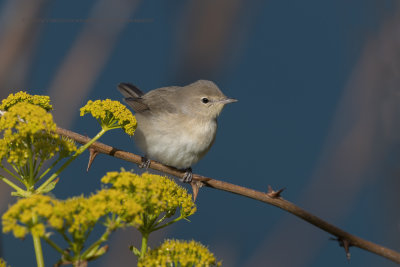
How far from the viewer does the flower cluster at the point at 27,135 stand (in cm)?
171

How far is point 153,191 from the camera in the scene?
1.67m

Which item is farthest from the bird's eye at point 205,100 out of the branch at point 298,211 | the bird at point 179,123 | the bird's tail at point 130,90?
the branch at point 298,211

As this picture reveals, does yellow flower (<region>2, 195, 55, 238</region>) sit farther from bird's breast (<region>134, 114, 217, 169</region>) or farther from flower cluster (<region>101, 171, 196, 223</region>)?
bird's breast (<region>134, 114, 217, 169</region>)

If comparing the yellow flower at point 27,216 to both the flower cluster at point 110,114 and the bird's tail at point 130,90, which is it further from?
the bird's tail at point 130,90

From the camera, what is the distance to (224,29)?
132 inches

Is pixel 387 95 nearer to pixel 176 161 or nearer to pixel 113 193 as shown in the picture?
pixel 176 161

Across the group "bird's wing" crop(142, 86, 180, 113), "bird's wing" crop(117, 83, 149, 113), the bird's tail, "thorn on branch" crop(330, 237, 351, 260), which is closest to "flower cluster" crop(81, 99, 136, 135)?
"thorn on branch" crop(330, 237, 351, 260)

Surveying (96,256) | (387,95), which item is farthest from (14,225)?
(387,95)

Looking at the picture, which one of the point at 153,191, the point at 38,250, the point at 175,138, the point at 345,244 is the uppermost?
the point at 175,138

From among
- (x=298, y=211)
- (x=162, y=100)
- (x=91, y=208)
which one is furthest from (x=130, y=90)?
(x=91, y=208)

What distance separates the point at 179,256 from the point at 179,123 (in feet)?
10.2

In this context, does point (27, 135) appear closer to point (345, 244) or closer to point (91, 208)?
point (91, 208)

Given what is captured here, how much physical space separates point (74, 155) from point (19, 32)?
4.14 ft

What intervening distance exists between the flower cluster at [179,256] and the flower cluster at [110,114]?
58 centimetres
